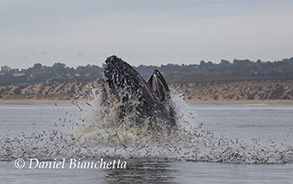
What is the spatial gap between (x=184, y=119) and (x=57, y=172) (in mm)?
5264

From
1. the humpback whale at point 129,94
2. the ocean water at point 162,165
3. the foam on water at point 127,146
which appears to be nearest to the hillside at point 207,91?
the foam on water at point 127,146

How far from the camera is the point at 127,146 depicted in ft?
45.9

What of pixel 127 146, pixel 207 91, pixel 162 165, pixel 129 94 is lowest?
pixel 162 165

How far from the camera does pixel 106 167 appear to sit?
471 inches

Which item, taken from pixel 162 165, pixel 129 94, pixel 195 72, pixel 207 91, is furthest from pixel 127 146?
pixel 195 72

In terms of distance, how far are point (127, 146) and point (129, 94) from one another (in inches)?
43.2

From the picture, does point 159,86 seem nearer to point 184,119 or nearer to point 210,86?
point 184,119

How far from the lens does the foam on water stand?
13.3 meters

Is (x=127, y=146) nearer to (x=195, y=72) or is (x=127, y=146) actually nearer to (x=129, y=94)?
(x=129, y=94)

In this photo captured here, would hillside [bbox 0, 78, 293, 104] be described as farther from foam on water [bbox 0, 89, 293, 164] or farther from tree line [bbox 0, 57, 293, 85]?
foam on water [bbox 0, 89, 293, 164]

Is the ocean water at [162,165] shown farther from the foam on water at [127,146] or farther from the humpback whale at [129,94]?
the humpback whale at [129,94]

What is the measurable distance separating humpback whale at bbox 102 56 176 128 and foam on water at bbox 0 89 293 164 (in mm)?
80

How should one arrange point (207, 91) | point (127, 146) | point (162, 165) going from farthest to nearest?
1. point (207, 91)
2. point (127, 146)
3. point (162, 165)

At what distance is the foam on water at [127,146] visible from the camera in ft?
43.5
